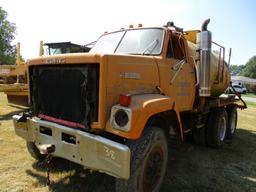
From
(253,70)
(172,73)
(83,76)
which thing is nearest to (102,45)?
(172,73)

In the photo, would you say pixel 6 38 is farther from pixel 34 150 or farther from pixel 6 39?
Answer: pixel 34 150

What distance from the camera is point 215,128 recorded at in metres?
6.24

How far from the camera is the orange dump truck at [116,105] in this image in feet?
9.41

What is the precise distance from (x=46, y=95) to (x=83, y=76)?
84cm

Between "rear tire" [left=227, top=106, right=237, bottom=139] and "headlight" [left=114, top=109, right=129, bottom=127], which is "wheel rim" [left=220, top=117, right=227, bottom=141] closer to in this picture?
"rear tire" [left=227, top=106, right=237, bottom=139]

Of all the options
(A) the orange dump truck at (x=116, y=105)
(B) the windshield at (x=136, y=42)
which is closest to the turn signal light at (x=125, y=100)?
(A) the orange dump truck at (x=116, y=105)

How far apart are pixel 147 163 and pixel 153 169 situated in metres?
0.22

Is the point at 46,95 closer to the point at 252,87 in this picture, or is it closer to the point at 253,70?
the point at 252,87

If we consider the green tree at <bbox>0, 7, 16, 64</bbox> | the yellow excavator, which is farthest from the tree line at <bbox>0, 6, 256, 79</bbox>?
the yellow excavator

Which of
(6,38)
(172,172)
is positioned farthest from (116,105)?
(6,38)

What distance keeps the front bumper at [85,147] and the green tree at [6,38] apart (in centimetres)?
4749

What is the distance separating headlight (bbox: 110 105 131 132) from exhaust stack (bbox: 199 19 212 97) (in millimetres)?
2618

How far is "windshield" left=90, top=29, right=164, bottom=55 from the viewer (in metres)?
3.99

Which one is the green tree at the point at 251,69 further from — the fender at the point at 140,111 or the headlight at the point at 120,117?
the headlight at the point at 120,117
